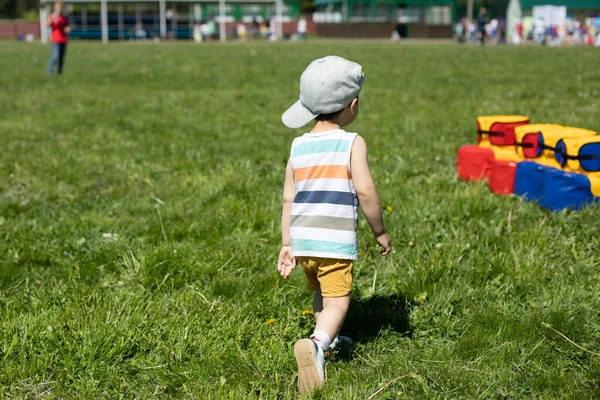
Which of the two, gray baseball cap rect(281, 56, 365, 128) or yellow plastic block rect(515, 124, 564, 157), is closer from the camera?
gray baseball cap rect(281, 56, 365, 128)

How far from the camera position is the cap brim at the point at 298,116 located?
292 cm

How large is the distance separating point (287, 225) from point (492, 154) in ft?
10.8

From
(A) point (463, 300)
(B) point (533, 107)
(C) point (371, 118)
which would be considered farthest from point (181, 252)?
(B) point (533, 107)

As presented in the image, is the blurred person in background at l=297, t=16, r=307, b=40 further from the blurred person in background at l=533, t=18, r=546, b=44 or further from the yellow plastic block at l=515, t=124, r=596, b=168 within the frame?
the yellow plastic block at l=515, t=124, r=596, b=168

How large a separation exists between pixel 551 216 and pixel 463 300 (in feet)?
5.68

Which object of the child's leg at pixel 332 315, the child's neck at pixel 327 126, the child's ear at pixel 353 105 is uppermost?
the child's ear at pixel 353 105

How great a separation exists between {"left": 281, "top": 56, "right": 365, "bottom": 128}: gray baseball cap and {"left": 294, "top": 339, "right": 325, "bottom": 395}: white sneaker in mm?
904

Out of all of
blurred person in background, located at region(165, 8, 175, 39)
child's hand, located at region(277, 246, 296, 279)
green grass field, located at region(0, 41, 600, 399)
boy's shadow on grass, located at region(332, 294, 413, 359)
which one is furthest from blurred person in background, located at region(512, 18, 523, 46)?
child's hand, located at region(277, 246, 296, 279)

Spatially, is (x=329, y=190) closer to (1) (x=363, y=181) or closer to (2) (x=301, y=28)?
(1) (x=363, y=181)

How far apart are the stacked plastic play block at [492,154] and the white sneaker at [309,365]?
11.2 feet

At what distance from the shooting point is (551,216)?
5.08 meters

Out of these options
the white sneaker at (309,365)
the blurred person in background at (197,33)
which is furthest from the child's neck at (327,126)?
the blurred person in background at (197,33)

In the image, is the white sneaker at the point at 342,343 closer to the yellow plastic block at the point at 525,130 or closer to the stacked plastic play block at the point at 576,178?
the stacked plastic play block at the point at 576,178

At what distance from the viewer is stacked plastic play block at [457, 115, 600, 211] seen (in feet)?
16.7
